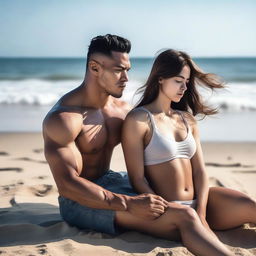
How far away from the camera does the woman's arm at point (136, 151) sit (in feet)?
12.4

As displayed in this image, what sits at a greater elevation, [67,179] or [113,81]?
[113,81]

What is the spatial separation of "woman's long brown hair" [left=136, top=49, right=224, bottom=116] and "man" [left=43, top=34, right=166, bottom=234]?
23 centimetres

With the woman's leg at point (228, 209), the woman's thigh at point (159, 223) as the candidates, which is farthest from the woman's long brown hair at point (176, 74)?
the woman's thigh at point (159, 223)

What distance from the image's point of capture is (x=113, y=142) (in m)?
4.18

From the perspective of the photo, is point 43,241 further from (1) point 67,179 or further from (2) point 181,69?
(2) point 181,69

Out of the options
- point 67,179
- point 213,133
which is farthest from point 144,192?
point 213,133

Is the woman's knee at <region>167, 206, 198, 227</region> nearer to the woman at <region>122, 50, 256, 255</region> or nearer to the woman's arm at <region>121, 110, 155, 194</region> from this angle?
the woman at <region>122, 50, 256, 255</region>

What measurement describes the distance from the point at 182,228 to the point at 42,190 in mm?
2219

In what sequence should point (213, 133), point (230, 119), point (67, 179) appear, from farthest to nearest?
1. point (230, 119)
2. point (213, 133)
3. point (67, 179)

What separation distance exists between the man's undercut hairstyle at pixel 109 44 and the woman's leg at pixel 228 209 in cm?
135

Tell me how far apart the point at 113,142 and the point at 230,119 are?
684cm

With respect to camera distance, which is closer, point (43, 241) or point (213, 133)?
point (43, 241)

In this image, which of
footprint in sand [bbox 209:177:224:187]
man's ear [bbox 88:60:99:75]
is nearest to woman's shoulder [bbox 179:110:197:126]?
man's ear [bbox 88:60:99:75]

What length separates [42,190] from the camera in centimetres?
536
